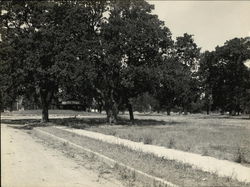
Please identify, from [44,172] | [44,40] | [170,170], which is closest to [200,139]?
[170,170]

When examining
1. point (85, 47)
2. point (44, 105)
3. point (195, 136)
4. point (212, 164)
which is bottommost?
point (212, 164)

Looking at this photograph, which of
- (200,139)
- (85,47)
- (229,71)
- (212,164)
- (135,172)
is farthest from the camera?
(229,71)

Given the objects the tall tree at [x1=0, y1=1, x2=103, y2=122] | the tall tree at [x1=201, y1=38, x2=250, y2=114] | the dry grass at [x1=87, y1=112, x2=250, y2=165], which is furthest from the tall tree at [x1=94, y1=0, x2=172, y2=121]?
the tall tree at [x1=201, y1=38, x2=250, y2=114]

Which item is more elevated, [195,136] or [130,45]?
[130,45]

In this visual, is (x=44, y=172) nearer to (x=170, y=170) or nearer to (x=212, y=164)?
(x=170, y=170)

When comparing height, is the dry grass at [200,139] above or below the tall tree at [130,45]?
below

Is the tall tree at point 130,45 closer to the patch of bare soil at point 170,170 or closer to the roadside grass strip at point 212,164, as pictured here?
the roadside grass strip at point 212,164

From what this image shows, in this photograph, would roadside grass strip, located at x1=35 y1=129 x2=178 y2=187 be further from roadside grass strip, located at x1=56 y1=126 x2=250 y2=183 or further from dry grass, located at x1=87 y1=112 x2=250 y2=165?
dry grass, located at x1=87 y1=112 x2=250 y2=165

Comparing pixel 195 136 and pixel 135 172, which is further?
pixel 195 136

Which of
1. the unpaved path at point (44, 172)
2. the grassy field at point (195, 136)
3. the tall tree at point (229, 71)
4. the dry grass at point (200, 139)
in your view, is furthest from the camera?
the tall tree at point (229, 71)

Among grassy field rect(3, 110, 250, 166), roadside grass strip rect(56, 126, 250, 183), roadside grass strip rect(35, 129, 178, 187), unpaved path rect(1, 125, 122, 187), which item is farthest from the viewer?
grassy field rect(3, 110, 250, 166)

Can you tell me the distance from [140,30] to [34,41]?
9.13 meters

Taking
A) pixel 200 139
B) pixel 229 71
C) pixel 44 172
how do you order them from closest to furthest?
pixel 44 172, pixel 200 139, pixel 229 71

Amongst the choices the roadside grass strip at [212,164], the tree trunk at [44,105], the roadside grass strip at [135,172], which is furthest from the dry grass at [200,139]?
the tree trunk at [44,105]
